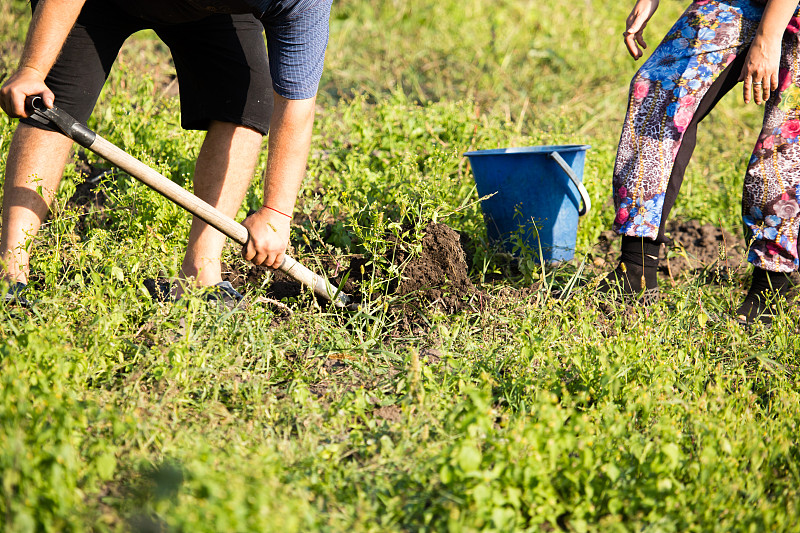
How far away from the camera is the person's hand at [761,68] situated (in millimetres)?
2445

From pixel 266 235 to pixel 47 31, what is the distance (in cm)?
86

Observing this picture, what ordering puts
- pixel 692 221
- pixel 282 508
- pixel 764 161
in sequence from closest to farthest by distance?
pixel 282 508
pixel 764 161
pixel 692 221

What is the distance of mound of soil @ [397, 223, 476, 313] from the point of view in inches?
106

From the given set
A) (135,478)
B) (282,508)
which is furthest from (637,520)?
(135,478)

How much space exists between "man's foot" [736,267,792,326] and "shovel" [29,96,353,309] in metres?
1.81

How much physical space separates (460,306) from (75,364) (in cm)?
139

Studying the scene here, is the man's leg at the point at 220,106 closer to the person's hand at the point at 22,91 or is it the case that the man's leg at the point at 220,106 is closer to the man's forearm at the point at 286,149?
the man's forearm at the point at 286,149

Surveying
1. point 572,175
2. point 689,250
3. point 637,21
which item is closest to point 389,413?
point 572,175

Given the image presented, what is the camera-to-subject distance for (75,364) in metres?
1.86

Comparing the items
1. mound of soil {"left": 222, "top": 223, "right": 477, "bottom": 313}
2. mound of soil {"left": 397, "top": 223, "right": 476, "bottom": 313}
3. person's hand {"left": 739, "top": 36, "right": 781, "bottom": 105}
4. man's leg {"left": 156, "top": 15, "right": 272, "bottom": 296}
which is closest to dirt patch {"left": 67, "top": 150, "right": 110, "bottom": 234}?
man's leg {"left": 156, "top": 15, "right": 272, "bottom": 296}

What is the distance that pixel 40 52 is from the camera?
2033 mm

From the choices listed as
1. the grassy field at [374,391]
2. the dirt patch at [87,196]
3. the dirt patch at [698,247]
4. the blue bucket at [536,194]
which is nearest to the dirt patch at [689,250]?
the dirt patch at [698,247]

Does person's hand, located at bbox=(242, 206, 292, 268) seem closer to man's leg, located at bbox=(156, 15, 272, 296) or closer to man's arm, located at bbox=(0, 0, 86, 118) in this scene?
man's leg, located at bbox=(156, 15, 272, 296)

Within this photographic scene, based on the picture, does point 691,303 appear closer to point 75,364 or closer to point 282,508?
point 282,508
